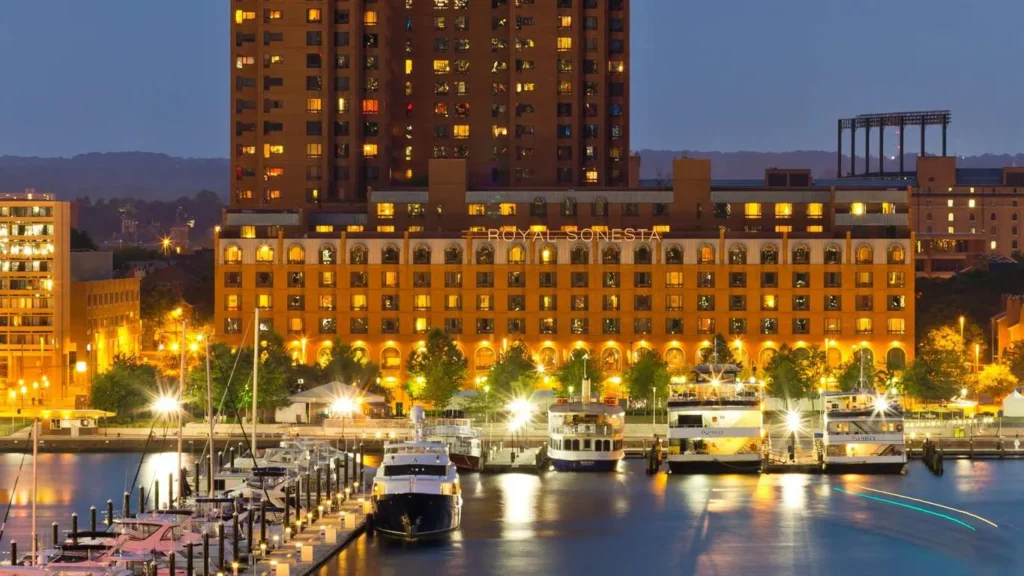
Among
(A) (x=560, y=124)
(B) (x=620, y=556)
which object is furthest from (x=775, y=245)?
(B) (x=620, y=556)

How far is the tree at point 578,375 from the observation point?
132375 mm

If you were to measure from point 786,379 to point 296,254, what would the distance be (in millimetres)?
37127

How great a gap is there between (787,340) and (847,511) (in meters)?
55.5

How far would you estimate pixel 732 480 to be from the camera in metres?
101

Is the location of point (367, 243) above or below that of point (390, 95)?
below

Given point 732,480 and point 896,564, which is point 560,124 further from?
point 896,564

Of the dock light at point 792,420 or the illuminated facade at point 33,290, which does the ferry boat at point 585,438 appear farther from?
the illuminated facade at point 33,290

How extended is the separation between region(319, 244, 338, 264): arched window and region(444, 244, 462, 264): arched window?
776cm

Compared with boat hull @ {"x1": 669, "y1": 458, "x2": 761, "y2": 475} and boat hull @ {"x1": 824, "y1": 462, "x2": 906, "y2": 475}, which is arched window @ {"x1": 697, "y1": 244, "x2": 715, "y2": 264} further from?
boat hull @ {"x1": 824, "y1": 462, "x2": 906, "y2": 475}

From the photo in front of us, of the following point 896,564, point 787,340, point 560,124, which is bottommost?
point 896,564

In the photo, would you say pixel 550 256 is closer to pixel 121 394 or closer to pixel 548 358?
pixel 548 358

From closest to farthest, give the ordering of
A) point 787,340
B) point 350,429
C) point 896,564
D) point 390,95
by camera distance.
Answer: point 896,564 < point 350,429 < point 787,340 < point 390,95

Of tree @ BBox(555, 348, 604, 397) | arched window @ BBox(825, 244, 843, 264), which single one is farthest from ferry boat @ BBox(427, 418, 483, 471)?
arched window @ BBox(825, 244, 843, 264)

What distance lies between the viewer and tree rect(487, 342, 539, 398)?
129375mm
